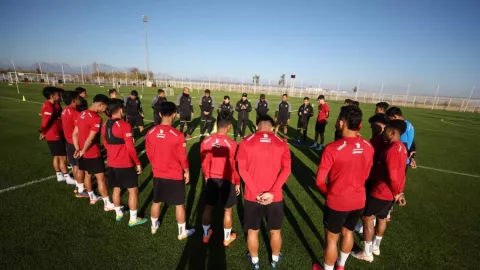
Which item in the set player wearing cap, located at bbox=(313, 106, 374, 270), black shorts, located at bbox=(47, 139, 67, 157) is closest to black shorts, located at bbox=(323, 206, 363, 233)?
player wearing cap, located at bbox=(313, 106, 374, 270)

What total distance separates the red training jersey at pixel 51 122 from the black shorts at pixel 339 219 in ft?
22.3

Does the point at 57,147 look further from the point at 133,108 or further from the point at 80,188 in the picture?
the point at 133,108

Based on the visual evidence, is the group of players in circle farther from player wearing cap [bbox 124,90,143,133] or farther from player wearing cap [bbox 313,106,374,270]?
player wearing cap [bbox 124,90,143,133]

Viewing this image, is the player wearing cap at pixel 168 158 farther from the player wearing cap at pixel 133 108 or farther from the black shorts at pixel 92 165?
the player wearing cap at pixel 133 108

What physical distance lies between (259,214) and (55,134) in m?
5.95

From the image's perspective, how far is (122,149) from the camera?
4.26 metres

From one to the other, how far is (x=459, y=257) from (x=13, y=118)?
2091cm

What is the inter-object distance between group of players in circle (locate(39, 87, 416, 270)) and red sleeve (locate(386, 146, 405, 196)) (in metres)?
0.01

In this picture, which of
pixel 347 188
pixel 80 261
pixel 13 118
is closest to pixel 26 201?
pixel 80 261

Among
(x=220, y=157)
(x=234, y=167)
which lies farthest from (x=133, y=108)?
(x=234, y=167)

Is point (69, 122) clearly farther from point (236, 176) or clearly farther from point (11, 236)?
point (236, 176)

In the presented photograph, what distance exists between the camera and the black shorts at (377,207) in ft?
12.3

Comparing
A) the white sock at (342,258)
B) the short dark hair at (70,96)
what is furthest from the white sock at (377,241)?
the short dark hair at (70,96)

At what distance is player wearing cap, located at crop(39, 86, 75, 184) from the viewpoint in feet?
19.3
